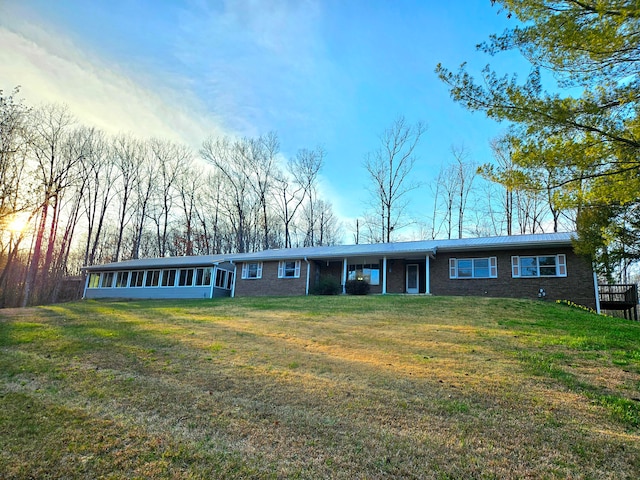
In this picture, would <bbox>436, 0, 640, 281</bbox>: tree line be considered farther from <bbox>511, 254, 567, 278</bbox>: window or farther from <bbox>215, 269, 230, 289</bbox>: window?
<bbox>215, 269, 230, 289</bbox>: window

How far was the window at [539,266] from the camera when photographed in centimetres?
1601

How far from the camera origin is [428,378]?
18.5ft

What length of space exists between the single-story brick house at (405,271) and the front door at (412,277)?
5 centimetres

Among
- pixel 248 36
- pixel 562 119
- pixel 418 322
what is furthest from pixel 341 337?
pixel 248 36

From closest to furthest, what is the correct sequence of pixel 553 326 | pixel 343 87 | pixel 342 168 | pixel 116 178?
1. pixel 553 326
2. pixel 343 87
3. pixel 342 168
4. pixel 116 178

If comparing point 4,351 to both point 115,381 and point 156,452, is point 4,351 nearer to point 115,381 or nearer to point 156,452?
point 115,381

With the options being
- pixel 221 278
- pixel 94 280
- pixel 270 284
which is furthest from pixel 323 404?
pixel 94 280

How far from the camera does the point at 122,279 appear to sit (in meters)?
28.5

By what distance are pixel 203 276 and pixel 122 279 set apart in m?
8.41

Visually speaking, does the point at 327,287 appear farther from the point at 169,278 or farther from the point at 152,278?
the point at 152,278

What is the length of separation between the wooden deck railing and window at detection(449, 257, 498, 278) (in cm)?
450

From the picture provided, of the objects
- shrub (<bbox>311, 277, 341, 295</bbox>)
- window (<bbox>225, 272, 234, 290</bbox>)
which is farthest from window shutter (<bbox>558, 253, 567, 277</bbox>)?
Result: window (<bbox>225, 272, 234, 290</bbox>)

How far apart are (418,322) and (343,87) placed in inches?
352

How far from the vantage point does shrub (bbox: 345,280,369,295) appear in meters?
19.7
